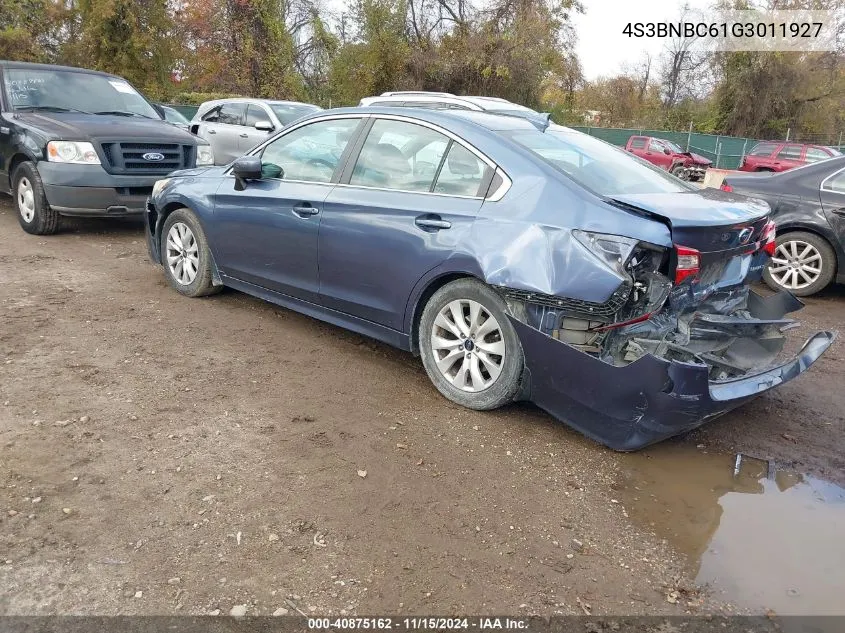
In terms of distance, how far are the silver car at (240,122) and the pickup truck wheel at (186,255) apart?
270 inches

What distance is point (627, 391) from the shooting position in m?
3.23

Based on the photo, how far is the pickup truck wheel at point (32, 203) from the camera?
293 inches

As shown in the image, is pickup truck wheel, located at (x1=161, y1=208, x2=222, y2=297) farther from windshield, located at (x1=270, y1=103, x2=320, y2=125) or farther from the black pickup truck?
windshield, located at (x1=270, y1=103, x2=320, y2=125)

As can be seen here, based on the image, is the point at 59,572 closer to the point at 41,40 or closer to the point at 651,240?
the point at 651,240

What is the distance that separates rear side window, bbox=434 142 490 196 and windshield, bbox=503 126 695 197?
11.5 inches

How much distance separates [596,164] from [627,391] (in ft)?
4.91

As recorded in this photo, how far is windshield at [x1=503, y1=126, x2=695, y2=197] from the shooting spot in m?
3.77

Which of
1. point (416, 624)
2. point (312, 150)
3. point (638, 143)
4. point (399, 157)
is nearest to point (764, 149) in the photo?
point (638, 143)

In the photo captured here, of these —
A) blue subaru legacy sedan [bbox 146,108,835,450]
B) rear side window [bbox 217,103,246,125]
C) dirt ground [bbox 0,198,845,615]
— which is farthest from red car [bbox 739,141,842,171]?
blue subaru legacy sedan [bbox 146,108,835,450]

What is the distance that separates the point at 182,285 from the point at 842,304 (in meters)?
6.51

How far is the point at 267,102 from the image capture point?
12680 millimetres

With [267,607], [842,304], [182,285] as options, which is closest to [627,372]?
[267,607]

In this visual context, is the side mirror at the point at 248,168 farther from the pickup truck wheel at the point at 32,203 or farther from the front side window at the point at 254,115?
the front side window at the point at 254,115

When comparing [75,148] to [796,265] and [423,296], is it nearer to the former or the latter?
[423,296]
